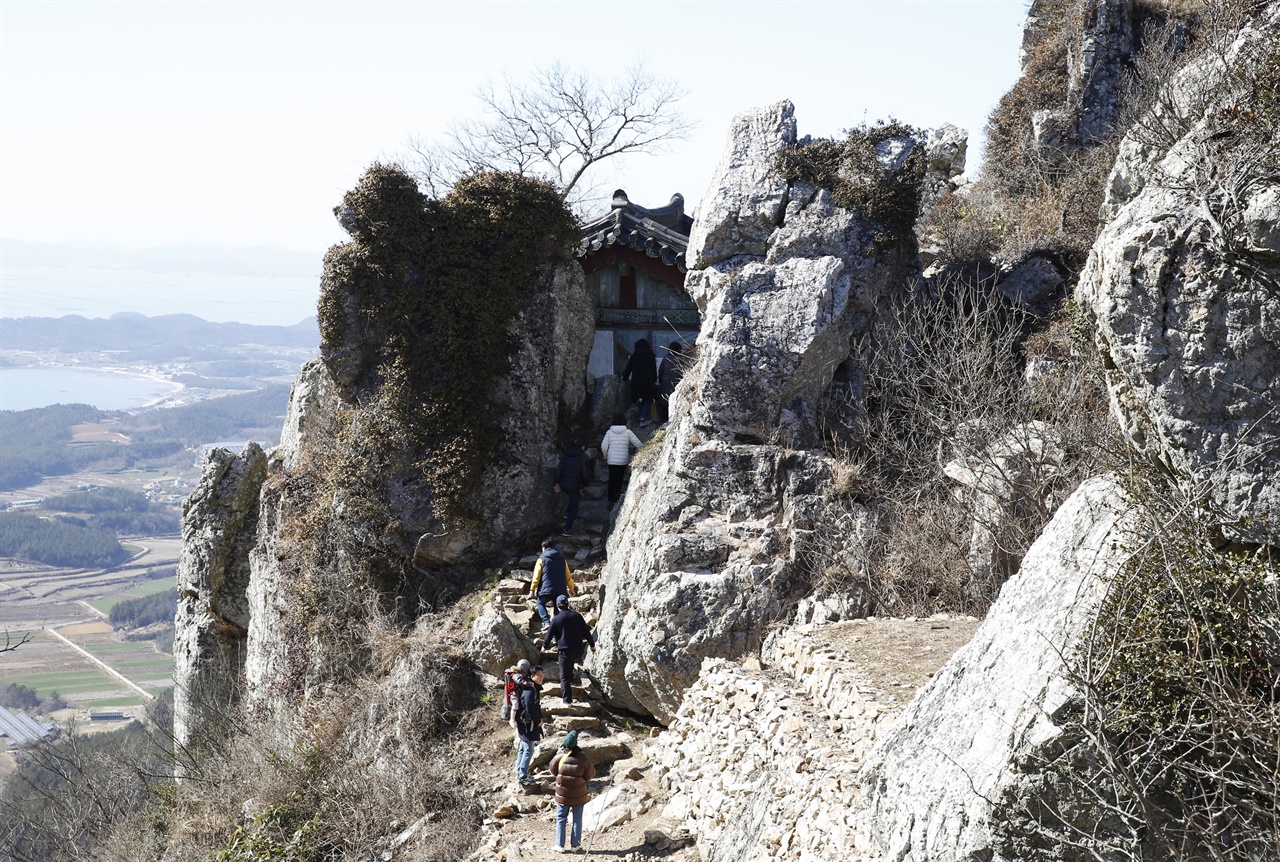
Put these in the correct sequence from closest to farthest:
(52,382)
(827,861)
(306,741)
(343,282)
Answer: (827,861)
(306,741)
(343,282)
(52,382)

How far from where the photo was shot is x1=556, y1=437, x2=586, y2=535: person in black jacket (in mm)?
18781

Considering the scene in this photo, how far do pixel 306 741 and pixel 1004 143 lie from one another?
25111 mm

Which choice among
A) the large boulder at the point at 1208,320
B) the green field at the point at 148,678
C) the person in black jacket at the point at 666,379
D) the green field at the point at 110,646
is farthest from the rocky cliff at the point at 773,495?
the green field at the point at 110,646

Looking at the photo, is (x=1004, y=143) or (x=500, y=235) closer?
(x=500, y=235)

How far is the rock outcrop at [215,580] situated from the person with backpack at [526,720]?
11452 millimetres

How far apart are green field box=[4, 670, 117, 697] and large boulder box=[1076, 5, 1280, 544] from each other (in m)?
80.1

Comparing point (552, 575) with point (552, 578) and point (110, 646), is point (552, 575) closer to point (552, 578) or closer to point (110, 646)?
point (552, 578)

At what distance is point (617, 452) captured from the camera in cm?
1886

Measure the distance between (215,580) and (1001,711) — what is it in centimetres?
1982

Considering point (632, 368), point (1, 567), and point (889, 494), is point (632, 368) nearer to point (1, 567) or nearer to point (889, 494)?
point (889, 494)

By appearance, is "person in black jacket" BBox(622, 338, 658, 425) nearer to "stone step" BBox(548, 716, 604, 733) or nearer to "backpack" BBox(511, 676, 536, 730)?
"stone step" BBox(548, 716, 604, 733)

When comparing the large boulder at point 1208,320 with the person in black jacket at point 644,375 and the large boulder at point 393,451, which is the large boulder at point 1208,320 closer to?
the large boulder at point 393,451

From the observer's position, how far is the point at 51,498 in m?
115

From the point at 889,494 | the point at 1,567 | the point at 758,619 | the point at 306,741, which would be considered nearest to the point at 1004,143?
the point at 889,494
